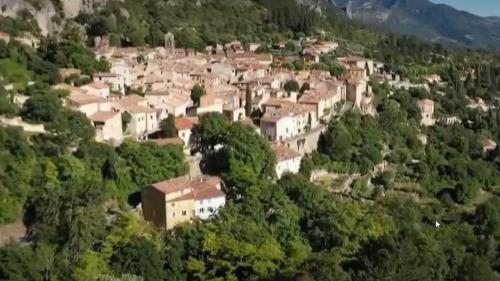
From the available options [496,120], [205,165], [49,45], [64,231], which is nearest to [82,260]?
[64,231]

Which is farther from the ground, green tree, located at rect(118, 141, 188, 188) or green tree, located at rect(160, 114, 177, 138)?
green tree, located at rect(160, 114, 177, 138)

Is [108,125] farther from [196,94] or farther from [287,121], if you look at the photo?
[287,121]

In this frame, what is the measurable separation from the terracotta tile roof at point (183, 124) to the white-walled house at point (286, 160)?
312 centimetres

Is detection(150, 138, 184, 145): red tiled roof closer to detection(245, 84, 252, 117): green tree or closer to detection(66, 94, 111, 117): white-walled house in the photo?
detection(66, 94, 111, 117): white-walled house

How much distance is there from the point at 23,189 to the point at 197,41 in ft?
85.6

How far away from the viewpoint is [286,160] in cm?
2912

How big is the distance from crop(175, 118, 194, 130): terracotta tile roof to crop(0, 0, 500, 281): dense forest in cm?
43

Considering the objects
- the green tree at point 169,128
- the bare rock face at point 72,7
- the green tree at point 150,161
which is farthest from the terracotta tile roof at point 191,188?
the bare rock face at point 72,7

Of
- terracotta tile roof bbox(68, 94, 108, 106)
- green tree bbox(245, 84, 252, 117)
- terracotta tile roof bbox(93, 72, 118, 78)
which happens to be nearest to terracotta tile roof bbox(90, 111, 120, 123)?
terracotta tile roof bbox(68, 94, 108, 106)

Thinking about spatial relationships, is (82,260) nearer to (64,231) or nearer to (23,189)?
A: (64,231)

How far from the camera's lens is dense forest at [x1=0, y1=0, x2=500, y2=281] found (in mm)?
21203

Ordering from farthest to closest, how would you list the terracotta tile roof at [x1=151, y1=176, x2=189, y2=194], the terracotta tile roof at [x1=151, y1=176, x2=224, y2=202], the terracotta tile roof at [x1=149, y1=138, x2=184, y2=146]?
the terracotta tile roof at [x1=149, y1=138, x2=184, y2=146] → the terracotta tile roof at [x1=151, y1=176, x2=224, y2=202] → the terracotta tile roof at [x1=151, y1=176, x2=189, y2=194]

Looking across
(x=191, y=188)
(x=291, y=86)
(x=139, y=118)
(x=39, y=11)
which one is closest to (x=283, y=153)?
(x=139, y=118)

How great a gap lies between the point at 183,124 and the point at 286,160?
13.0 ft
